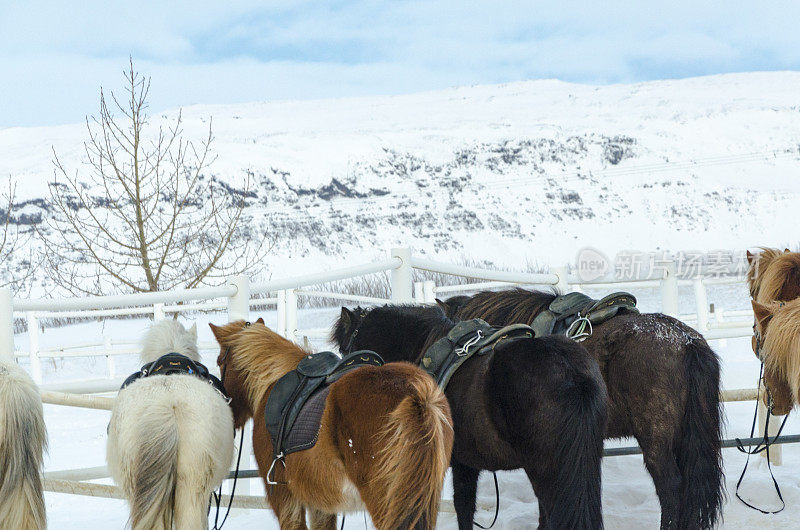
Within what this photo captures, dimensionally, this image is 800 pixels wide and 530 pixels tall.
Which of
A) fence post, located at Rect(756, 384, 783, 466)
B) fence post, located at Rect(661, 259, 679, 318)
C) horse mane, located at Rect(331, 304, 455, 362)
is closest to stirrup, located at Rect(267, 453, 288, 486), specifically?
horse mane, located at Rect(331, 304, 455, 362)

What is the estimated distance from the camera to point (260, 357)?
325 cm

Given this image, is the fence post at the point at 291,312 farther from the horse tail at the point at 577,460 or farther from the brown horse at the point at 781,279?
the horse tail at the point at 577,460

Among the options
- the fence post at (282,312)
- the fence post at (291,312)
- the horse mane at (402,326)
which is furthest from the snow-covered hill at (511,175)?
the horse mane at (402,326)

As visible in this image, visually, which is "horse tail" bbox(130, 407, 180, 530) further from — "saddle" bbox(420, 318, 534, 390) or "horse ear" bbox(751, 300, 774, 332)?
"horse ear" bbox(751, 300, 774, 332)

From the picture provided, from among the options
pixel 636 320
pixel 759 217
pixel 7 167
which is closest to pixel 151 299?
pixel 636 320

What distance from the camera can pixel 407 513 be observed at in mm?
2334

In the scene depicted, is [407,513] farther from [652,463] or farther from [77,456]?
[77,456]

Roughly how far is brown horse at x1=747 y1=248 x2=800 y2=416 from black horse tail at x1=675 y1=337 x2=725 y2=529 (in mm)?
282

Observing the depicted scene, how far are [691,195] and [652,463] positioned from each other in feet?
233

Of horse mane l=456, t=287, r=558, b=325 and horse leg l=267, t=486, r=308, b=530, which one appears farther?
horse mane l=456, t=287, r=558, b=325

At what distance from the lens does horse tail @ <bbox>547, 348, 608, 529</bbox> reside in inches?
107

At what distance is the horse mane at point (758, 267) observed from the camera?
13.1ft

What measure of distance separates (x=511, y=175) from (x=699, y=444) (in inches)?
2932

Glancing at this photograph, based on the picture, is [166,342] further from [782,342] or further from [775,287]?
[775,287]
